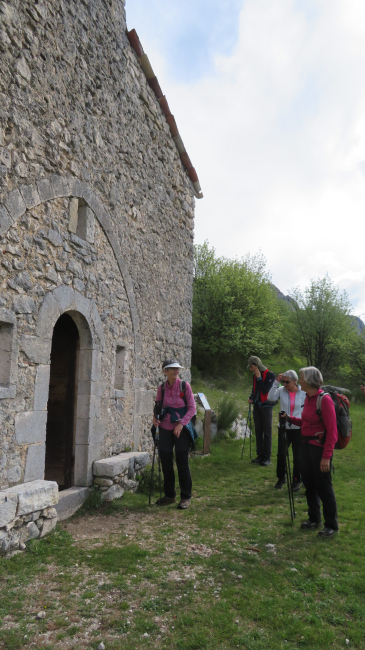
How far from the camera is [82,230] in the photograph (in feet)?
17.2

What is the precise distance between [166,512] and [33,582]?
6.72ft

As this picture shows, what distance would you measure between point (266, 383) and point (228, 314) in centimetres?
1507

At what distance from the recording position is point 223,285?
2261cm

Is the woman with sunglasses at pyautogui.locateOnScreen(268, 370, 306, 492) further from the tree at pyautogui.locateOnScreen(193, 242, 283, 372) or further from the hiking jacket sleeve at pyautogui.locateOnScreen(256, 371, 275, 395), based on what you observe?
the tree at pyautogui.locateOnScreen(193, 242, 283, 372)

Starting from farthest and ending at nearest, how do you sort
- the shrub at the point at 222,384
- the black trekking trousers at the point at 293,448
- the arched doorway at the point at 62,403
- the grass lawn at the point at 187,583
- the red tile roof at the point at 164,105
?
1. the shrub at the point at 222,384
2. the red tile roof at the point at 164,105
3. the black trekking trousers at the point at 293,448
4. the arched doorway at the point at 62,403
5. the grass lawn at the point at 187,583

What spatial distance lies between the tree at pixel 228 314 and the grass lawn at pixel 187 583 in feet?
53.7

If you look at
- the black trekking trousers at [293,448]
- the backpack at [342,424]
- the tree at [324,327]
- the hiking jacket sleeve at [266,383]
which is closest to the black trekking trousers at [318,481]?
the backpack at [342,424]

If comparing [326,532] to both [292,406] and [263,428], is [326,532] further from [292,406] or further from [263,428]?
[263,428]

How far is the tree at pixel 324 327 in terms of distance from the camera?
26812 millimetres

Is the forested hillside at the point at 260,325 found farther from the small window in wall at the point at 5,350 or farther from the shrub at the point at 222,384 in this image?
the small window in wall at the point at 5,350

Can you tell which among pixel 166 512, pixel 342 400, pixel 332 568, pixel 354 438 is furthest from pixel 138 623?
pixel 354 438

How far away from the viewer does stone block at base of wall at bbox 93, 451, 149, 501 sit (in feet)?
16.9

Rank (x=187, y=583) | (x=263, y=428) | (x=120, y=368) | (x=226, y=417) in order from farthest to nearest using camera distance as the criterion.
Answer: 1. (x=226, y=417)
2. (x=263, y=428)
3. (x=120, y=368)
4. (x=187, y=583)

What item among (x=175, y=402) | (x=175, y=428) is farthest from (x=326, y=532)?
(x=175, y=402)
